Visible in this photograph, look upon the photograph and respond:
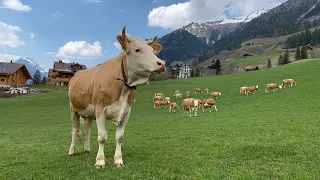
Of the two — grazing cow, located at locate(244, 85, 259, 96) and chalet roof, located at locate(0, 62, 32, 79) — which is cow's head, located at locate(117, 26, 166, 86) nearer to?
grazing cow, located at locate(244, 85, 259, 96)

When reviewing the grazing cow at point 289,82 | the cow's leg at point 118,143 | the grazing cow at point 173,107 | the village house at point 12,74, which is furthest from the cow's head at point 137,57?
the village house at point 12,74

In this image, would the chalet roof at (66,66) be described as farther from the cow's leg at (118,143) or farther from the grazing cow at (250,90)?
the cow's leg at (118,143)

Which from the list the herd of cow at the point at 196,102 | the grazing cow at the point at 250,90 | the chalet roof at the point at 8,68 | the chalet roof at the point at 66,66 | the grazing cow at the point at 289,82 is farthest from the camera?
the chalet roof at the point at 66,66

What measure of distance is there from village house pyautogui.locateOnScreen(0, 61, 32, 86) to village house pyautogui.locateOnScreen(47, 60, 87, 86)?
13.5 meters

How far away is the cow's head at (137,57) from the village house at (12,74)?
96035 millimetres

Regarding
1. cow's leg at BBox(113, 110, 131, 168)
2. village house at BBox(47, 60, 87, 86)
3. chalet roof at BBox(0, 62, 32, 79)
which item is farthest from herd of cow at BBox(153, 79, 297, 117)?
village house at BBox(47, 60, 87, 86)

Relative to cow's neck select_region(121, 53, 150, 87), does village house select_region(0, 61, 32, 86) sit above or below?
above

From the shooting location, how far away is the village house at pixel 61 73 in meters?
111

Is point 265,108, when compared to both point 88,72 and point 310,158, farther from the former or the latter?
point 88,72

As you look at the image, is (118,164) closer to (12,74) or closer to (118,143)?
(118,143)

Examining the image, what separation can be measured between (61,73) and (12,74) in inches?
783

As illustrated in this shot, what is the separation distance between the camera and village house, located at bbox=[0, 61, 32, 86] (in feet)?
307

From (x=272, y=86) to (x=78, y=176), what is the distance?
38.0 m

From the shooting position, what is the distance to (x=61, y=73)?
112 meters
